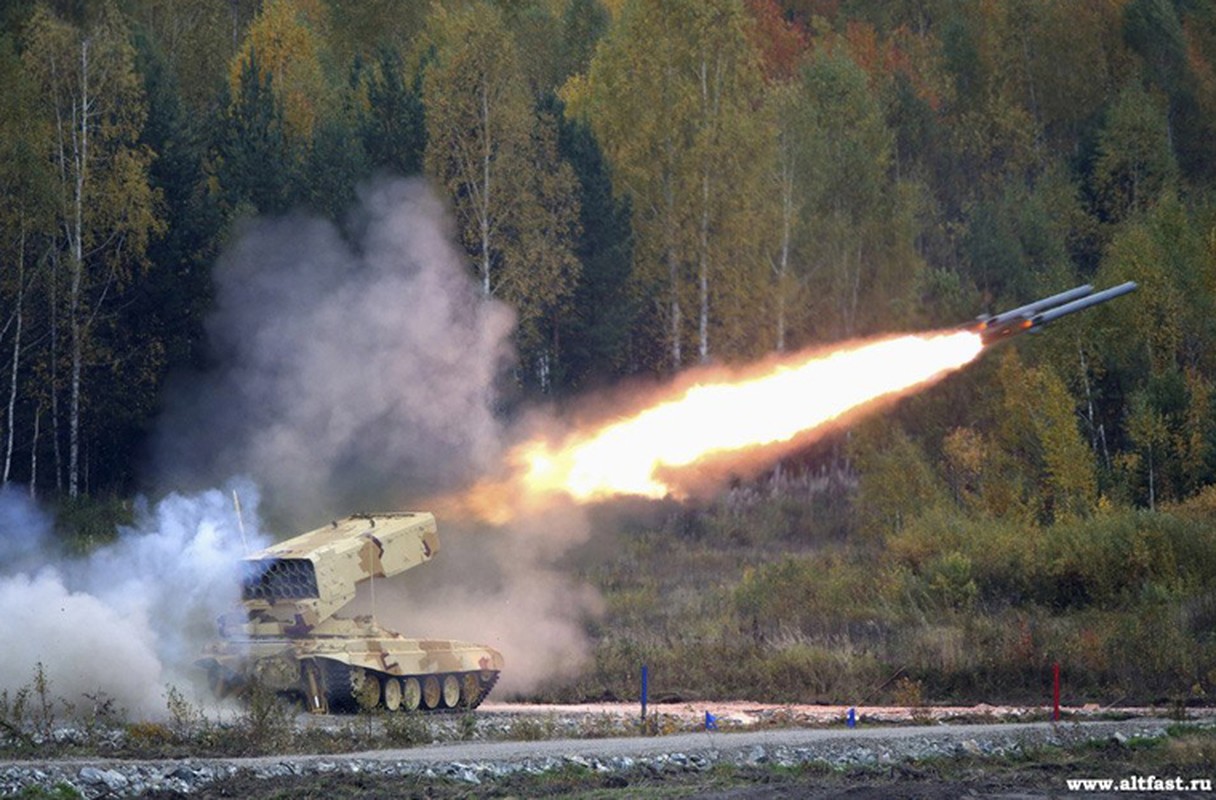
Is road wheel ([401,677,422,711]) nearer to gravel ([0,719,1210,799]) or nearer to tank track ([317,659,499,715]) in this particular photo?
tank track ([317,659,499,715])

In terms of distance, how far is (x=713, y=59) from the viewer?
179 ft

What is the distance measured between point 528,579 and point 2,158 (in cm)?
1511

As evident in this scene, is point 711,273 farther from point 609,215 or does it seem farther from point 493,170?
point 493,170

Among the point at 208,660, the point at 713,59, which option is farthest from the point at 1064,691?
the point at 713,59

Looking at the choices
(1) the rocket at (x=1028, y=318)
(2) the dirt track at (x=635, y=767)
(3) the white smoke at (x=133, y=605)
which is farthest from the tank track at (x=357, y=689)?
(1) the rocket at (x=1028, y=318)

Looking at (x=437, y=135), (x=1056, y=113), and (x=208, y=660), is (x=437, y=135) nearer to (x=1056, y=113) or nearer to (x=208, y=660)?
(x=208, y=660)

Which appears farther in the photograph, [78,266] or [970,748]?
[78,266]

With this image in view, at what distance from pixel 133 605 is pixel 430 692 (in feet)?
14.9

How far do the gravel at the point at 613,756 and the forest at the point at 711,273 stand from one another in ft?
21.6

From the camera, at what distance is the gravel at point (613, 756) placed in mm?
20766

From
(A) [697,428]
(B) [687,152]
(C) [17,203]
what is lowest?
(A) [697,428]

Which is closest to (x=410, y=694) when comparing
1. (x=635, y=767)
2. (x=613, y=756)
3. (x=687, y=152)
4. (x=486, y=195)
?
(x=613, y=756)

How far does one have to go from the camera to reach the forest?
1513 inches

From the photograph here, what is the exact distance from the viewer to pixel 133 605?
1135 inches
